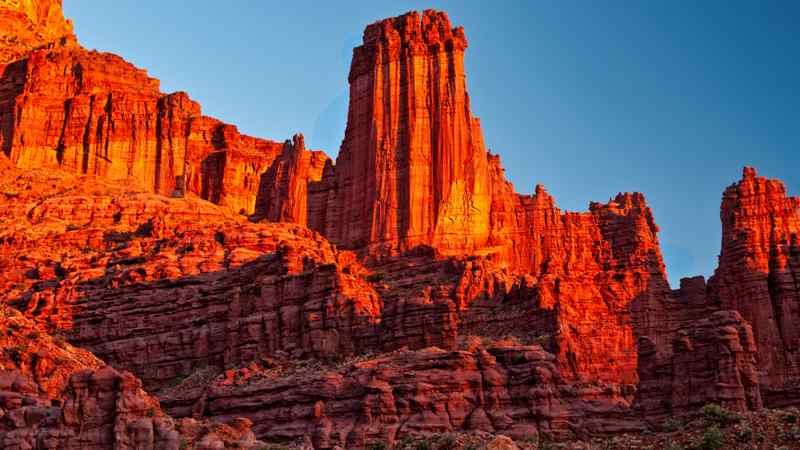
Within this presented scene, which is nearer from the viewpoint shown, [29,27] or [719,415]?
[719,415]

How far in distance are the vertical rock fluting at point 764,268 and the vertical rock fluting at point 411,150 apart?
1865 centimetres

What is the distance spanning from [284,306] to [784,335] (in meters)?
37.4

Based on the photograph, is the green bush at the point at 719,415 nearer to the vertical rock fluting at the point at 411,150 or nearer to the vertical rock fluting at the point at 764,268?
the vertical rock fluting at the point at 764,268

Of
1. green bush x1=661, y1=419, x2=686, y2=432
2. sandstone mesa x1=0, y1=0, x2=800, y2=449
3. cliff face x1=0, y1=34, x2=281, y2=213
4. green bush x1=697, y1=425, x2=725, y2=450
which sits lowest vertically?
green bush x1=697, y1=425, x2=725, y2=450

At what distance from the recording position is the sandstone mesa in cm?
7175

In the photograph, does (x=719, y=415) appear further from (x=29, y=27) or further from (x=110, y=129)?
(x=29, y=27)

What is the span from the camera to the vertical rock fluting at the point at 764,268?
341ft

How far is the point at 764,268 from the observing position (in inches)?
4227

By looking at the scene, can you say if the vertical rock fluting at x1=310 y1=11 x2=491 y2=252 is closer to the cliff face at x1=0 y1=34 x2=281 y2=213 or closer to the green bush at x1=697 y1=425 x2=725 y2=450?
the cliff face at x1=0 y1=34 x2=281 y2=213

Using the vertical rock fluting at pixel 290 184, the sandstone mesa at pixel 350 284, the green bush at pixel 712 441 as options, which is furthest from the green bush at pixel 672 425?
the vertical rock fluting at pixel 290 184

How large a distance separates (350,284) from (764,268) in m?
34.7

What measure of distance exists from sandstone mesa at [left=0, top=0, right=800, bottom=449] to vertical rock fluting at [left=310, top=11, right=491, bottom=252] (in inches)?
6.9

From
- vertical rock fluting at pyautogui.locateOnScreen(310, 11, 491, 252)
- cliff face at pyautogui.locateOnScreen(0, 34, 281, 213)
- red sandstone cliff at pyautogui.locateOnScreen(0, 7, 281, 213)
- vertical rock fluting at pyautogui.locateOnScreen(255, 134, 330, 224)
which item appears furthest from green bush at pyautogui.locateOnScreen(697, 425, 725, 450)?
red sandstone cliff at pyautogui.locateOnScreen(0, 7, 281, 213)

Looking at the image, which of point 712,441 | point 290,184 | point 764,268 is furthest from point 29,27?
point 712,441
